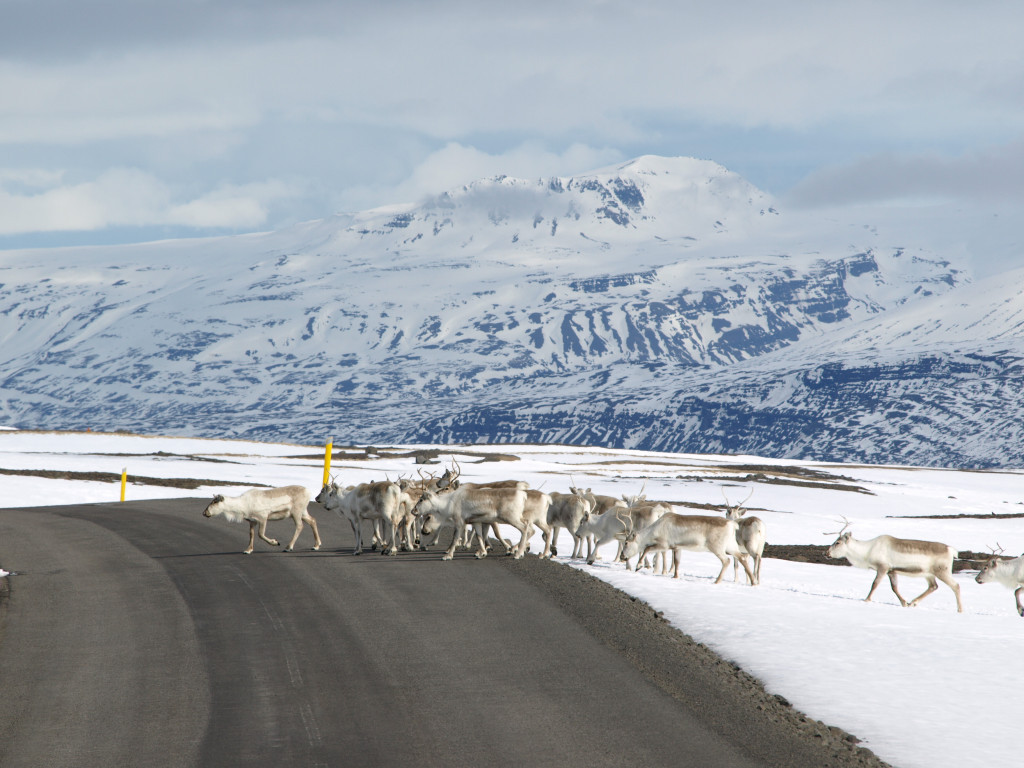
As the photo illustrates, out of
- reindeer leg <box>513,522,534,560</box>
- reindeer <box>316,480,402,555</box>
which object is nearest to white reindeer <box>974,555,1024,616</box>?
reindeer leg <box>513,522,534,560</box>

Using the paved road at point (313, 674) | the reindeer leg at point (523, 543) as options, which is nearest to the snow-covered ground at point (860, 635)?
the reindeer leg at point (523, 543)

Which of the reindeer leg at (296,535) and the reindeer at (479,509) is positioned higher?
the reindeer at (479,509)

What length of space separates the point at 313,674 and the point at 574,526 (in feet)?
43.2

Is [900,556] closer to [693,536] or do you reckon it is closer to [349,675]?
[693,536]

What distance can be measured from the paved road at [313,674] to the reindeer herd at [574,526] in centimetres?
177

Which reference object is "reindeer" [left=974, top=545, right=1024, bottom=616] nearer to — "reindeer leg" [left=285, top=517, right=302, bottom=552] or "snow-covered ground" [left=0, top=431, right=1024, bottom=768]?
"snow-covered ground" [left=0, top=431, right=1024, bottom=768]

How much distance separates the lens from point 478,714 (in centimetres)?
1315

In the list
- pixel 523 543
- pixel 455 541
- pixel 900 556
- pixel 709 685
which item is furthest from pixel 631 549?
pixel 709 685

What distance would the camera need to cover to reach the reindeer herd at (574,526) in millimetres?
24281

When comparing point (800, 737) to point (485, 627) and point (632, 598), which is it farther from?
point (632, 598)

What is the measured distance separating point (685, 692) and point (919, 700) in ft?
10.4

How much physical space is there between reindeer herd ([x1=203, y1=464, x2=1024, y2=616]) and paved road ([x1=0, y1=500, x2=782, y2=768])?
1.77 metres

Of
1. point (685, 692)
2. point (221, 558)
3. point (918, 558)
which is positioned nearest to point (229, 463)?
point (221, 558)

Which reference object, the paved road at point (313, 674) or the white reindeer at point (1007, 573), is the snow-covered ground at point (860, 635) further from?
the paved road at point (313, 674)
